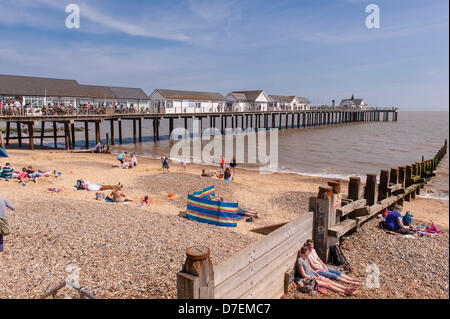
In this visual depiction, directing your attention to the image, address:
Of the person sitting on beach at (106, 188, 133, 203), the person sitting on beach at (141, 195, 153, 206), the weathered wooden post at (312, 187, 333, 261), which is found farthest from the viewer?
the person sitting on beach at (141, 195, 153, 206)

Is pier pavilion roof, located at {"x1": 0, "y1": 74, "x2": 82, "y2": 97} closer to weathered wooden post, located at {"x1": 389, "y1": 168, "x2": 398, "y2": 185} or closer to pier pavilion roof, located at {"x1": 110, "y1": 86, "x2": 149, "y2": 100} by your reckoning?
pier pavilion roof, located at {"x1": 110, "y1": 86, "x2": 149, "y2": 100}

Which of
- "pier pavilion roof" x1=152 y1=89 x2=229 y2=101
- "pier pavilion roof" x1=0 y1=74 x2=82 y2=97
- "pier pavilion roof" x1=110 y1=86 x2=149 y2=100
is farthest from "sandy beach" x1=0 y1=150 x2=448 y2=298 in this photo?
"pier pavilion roof" x1=152 y1=89 x2=229 y2=101

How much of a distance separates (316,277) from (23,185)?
1209 centimetres

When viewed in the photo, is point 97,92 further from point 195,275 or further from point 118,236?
point 195,275

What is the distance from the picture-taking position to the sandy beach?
5344 mm

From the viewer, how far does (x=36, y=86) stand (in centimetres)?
3228

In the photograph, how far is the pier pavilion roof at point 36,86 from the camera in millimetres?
29998

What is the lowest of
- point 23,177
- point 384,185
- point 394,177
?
point 23,177

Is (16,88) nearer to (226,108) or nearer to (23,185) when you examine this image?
(23,185)

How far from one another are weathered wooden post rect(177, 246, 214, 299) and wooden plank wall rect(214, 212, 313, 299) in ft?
0.79

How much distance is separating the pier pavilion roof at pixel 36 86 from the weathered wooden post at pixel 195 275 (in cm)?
3192

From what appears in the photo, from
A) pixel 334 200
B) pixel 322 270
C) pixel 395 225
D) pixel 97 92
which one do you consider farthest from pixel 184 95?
pixel 322 270

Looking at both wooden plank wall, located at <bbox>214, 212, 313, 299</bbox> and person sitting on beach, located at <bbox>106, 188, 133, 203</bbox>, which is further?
person sitting on beach, located at <bbox>106, 188, 133, 203</bbox>

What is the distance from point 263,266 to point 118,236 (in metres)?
3.98
